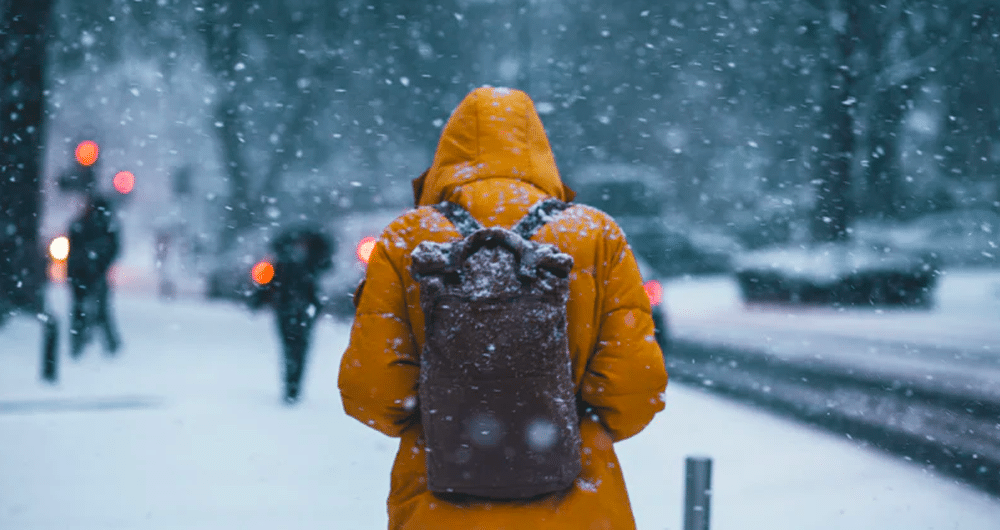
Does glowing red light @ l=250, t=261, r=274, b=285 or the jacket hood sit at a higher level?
glowing red light @ l=250, t=261, r=274, b=285

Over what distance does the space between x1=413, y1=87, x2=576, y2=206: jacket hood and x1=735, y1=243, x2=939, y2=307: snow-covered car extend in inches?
673

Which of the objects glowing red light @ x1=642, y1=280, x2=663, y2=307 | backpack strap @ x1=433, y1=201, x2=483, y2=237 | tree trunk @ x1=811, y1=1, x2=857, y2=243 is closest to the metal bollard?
backpack strap @ x1=433, y1=201, x2=483, y2=237

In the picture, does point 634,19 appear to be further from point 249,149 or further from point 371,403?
point 371,403

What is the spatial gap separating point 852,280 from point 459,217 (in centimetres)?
1731

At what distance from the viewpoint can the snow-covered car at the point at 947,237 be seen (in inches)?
751

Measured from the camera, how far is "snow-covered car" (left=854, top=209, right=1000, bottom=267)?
751 inches

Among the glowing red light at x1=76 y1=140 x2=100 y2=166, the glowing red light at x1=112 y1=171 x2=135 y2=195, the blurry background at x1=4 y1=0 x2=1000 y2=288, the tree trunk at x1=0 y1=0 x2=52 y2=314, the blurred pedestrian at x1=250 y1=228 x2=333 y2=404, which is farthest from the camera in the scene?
the blurry background at x1=4 y1=0 x2=1000 y2=288

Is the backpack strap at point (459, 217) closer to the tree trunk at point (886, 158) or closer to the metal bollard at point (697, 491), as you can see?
the metal bollard at point (697, 491)

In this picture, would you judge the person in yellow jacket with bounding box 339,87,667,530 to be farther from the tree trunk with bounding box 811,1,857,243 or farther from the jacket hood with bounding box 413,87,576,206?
the tree trunk with bounding box 811,1,857,243

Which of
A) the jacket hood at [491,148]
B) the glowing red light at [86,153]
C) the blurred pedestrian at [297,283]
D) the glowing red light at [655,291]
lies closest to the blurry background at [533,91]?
the glowing red light at [86,153]

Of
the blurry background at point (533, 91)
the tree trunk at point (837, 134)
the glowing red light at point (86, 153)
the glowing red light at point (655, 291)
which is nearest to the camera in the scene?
the glowing red light at point (86, 153)

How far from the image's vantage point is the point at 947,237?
2122 centimetres

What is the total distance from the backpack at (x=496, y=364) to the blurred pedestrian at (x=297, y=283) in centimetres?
524

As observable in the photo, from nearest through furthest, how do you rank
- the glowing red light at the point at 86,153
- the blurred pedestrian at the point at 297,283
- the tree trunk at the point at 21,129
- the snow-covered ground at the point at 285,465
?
the snow-covered ground at the point at 285,465, the blurred pedestrian at the point at 297,283, the glowing red light at the point at 86,153, the tree trunk at the point at 21,129
